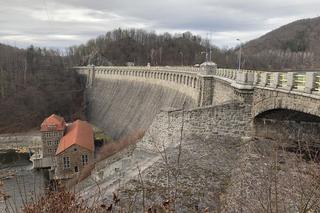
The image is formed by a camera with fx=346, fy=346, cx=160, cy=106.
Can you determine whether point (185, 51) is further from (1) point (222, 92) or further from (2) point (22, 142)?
(1) point (222, 92)

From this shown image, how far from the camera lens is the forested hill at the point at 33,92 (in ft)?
205

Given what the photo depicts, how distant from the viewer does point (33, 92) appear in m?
68.9

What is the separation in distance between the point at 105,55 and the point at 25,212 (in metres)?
88.7

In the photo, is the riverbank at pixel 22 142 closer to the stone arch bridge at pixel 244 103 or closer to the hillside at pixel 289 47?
the stone arch bridge at pixel 244 103

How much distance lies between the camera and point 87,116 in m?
63.2

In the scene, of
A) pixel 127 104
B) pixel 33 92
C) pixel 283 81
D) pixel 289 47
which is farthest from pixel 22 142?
pixel 289 47

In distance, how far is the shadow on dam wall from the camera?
37.8m

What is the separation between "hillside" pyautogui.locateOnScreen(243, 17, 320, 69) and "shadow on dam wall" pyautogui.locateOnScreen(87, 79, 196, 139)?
2847cm

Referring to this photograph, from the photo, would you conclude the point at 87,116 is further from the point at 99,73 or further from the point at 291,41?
the point at 291,41

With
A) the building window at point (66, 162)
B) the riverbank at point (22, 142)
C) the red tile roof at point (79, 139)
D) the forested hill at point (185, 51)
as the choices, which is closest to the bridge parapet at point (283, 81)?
the red tile roof at point (79, 139)

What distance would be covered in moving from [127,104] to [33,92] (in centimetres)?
3021

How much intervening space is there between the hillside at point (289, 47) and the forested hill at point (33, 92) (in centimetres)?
3769

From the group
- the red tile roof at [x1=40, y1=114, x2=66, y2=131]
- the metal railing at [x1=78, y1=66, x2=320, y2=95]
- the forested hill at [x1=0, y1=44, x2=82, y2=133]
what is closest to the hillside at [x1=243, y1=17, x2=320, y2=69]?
the forested hill at [x1=0, y1=44, x2=82, y2=133]

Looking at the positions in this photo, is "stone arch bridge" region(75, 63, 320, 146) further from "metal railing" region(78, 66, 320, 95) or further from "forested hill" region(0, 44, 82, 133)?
"forested hill" region(0, 44, 82, 133)
